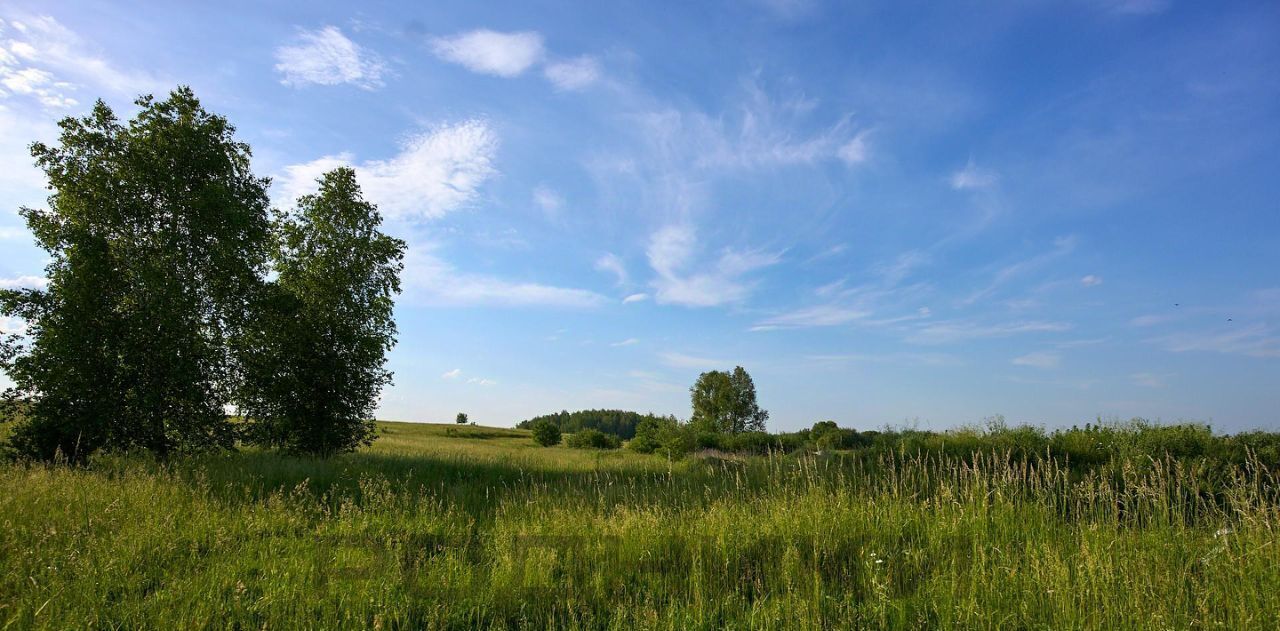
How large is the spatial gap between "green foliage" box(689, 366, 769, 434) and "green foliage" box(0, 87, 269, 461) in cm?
5037

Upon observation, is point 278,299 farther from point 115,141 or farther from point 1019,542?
point 1019,542

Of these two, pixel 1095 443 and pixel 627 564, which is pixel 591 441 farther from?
pixel 627 564

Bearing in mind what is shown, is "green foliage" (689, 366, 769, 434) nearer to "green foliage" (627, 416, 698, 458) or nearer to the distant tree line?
"green foliage" (627, 416, 698, 458)

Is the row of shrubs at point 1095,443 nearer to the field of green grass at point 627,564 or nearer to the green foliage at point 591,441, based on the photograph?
the field of green grass at point 627,564

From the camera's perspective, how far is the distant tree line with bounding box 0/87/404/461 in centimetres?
1448

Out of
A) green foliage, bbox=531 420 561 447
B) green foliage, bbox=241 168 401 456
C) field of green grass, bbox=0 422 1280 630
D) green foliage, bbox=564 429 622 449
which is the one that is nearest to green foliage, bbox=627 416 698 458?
green foliage, bbox=564 429 622 449

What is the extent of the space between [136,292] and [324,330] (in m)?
5.06

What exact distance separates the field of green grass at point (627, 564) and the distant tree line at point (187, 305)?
509 centimetres

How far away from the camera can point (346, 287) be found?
786 inches

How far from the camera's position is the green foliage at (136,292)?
1432cm

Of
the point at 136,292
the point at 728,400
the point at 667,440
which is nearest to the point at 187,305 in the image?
the point at 136,292

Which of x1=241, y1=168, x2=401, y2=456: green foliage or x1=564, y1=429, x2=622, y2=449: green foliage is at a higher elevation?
x1=241, y1=168, x2=401, y2=456: green foliage

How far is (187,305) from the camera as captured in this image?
15.9m

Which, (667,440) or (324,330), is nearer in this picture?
(324,330)
